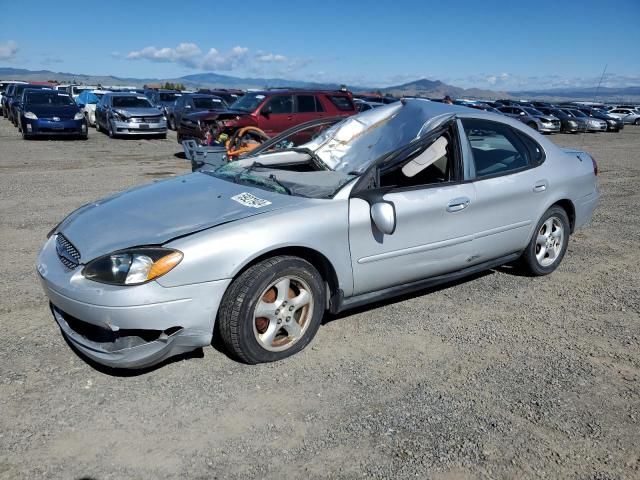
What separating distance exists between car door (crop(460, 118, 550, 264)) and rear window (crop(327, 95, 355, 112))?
10842 mm

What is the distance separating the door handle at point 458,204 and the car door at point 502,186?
0.31 feet

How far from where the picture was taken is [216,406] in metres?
2.86

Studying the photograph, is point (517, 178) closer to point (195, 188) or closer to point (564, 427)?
point (564, 427)

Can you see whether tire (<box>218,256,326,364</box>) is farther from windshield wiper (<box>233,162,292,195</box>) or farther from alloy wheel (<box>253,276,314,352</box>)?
windshield wiper (<box>233,162,292,195</box>)

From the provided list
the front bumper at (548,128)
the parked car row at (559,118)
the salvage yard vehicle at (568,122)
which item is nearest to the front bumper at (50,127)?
the parked car row at (559,118)

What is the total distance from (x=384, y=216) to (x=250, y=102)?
37.6 feet

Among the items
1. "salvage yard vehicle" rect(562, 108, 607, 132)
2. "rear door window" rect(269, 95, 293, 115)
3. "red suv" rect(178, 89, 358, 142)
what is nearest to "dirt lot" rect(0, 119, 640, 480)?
"red suv" rect(178, 89, 358, 142)

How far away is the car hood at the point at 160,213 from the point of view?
304cm

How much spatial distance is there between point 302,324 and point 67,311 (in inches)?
53.8

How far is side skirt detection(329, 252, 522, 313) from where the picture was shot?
352cm

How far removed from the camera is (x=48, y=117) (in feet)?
51.9

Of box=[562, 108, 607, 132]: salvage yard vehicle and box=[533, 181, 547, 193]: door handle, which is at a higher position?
box=[533, 181, 547, 193]: door handle

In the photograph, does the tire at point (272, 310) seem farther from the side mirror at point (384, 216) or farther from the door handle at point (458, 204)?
the door handle at point (458, 204)

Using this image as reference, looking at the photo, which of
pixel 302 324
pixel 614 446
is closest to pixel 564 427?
pixel 614 446
